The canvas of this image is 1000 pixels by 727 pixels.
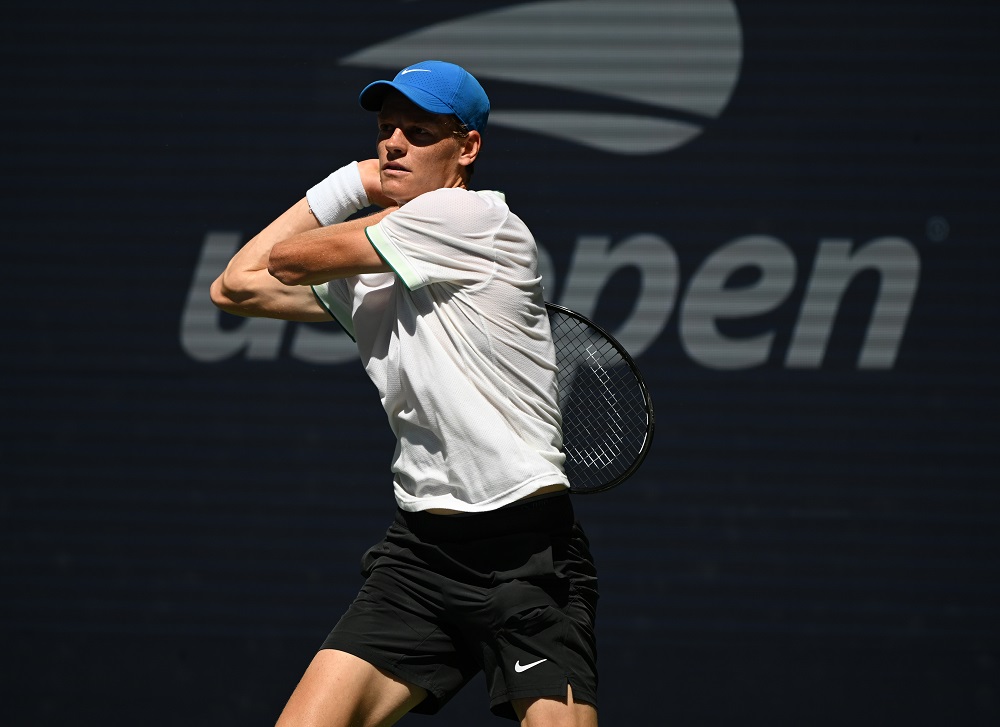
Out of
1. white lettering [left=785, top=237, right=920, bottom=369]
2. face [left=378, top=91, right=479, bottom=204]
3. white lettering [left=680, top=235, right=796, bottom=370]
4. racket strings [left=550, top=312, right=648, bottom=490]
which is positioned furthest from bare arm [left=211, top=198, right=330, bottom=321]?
white lettering [left=785, top=237, right=920, bottom=369]

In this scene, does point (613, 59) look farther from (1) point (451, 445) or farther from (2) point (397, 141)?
(1) point (451, 445)

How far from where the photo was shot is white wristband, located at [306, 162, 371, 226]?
3311 millimetres

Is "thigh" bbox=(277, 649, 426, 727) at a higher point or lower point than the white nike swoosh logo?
A: lower

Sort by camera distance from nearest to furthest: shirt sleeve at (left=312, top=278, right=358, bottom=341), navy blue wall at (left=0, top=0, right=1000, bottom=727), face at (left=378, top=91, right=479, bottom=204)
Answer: face at (left=378, top=91, right=479, bottom=204) → shirt sleeve at (left=312, top=278, right=358, bottom=341) → navy blue wall at (left=0, top=0, right=1000, bottom=727)

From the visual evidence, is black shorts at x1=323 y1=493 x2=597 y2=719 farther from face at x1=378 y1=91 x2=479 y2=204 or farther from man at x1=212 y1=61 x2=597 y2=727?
face at x1=378 y1=91 x2=479 y2=204

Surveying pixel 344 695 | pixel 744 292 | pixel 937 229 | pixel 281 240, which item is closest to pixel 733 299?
pixel 744 292

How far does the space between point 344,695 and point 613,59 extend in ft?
11.5

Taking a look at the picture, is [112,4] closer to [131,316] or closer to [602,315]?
[131,316]

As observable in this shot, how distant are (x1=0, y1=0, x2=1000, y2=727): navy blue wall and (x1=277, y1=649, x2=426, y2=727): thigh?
266 centimetres

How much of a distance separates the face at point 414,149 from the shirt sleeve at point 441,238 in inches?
4.1

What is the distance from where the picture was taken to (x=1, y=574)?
19.4 ft

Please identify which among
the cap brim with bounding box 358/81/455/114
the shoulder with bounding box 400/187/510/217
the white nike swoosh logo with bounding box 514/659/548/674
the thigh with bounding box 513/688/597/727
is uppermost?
the cap brim with bounding box 358/81/455/114

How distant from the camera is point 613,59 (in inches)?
224

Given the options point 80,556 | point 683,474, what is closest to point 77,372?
point 80,556
